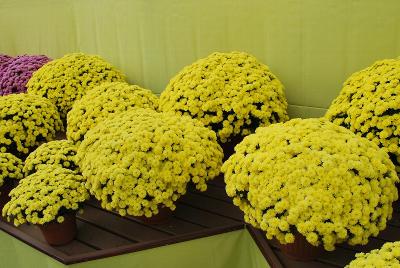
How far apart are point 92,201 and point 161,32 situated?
197 cm

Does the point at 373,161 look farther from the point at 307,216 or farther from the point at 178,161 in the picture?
the point at 178,161

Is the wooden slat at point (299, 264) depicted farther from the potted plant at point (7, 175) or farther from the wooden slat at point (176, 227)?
the potted plant at point (7, 175)

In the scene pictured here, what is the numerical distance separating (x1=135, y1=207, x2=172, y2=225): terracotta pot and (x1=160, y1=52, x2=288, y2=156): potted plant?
28.8 inches

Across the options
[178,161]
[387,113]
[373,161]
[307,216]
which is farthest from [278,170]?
[387,113]

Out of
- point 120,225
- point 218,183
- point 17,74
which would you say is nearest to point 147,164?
point 120,225

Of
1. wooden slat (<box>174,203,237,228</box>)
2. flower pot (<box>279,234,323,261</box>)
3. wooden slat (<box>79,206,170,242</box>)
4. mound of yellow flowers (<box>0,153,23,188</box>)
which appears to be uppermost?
mound of yellow flowers (<box>0,153,23,188</box>)

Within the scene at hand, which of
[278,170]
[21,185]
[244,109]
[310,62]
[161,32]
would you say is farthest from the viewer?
[161,32]

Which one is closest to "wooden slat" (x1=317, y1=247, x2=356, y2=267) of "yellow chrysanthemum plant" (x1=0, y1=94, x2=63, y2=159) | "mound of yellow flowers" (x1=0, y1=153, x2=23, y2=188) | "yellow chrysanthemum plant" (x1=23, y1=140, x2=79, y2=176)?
"yellow chrysanthemum plant" (x1=23, y1=140, x2=79, y2=176)

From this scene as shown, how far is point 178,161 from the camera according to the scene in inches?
100

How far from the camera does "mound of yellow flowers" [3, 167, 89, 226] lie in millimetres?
2498

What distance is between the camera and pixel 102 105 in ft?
11.4

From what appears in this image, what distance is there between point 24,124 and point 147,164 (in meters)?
1.71

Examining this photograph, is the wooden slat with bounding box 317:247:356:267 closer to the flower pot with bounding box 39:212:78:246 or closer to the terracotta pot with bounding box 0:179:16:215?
the flower pot with bounding box 39:212:78:246

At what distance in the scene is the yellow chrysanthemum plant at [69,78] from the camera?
426cm
